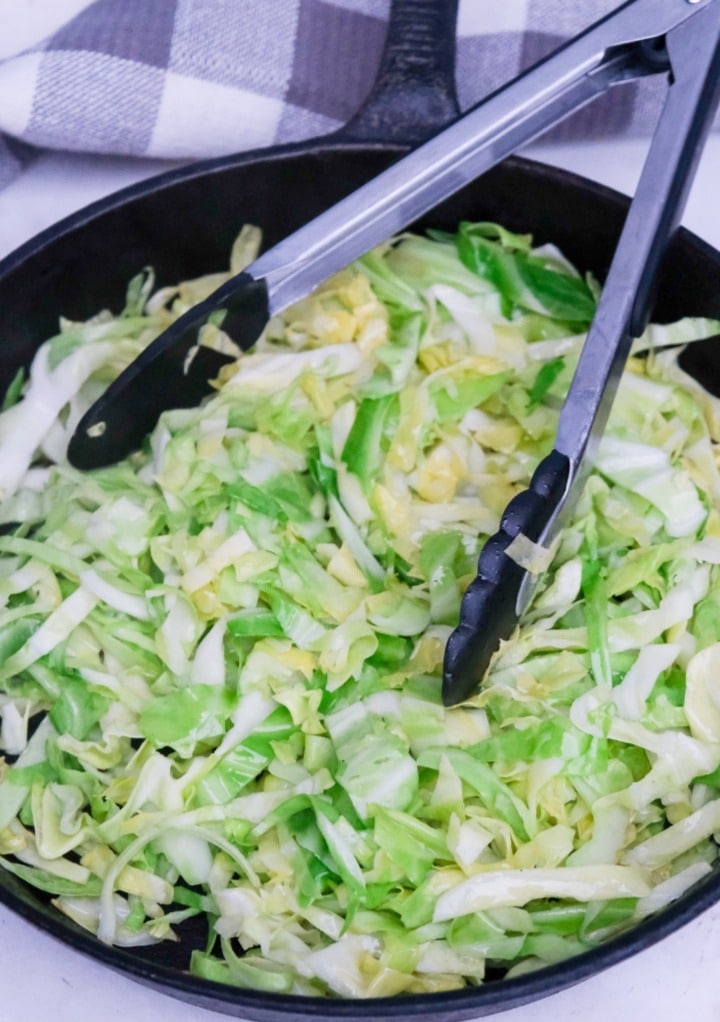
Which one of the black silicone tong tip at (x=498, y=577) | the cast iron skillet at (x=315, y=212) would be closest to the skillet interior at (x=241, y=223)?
the cast iron skillet at (x=315, y=212)

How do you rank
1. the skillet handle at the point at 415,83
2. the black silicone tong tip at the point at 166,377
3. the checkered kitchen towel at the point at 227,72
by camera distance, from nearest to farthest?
the black silicone tong tip at the point at 166,377 → the skillet handle at the point at 415,83 → the checkered kitchen towel at the point at 227,72

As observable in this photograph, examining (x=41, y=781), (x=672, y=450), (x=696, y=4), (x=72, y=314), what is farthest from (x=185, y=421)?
(x=696, y=4)

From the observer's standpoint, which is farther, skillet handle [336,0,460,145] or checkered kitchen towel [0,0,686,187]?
checkered kitchen towel [0,0,686,187]

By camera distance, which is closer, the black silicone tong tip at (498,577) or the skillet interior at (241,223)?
the black silicone tong tip at (498,577)

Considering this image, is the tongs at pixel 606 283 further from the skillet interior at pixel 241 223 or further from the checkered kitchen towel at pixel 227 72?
the checkered kitchen towel at pixel 227 72

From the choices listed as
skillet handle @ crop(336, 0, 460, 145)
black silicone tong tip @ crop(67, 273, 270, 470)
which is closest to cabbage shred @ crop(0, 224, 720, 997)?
black silicone tong tip @ crop(67, 273, 270, 470)

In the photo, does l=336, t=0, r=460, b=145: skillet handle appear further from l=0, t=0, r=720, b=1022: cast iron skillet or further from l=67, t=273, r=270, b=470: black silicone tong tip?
l=67, t=273, r=270, b=470: black silicone tong tip

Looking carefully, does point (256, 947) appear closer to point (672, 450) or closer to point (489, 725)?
point (489, 725)
